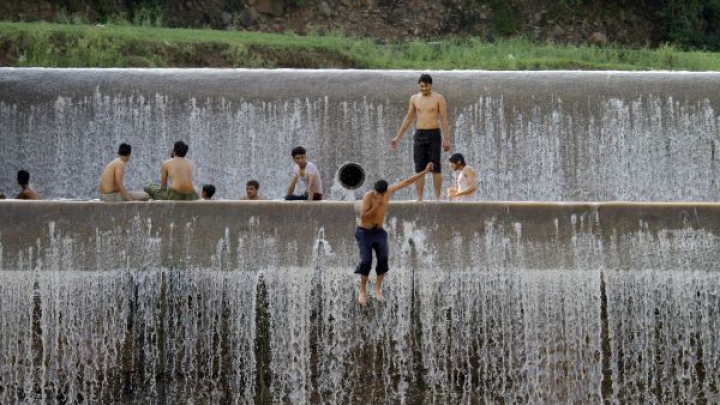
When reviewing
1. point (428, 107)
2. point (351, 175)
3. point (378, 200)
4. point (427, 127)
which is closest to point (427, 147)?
point (427, 127)

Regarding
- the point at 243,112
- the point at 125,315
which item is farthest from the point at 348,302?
the point at 243,112

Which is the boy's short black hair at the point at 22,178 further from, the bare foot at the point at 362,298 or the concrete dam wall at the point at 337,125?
the bare foot at the point at 362,298

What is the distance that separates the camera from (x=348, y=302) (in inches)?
470

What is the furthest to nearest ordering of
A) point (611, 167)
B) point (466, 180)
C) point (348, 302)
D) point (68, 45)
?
1. point (68, 45)
2. point (611, 167)
3. point (466, 180)
4. point (348, 302)

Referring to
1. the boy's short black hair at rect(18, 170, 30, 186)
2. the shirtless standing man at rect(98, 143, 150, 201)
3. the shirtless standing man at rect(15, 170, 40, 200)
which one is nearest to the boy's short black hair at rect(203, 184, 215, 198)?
the shirtless standing man at rect(98, 143, 150, 201)

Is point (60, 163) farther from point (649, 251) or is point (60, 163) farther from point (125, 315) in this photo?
point (649, 251)

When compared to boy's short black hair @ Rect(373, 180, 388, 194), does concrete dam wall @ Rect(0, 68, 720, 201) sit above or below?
above

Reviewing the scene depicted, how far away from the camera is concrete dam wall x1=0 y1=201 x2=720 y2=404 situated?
11961 millimetres

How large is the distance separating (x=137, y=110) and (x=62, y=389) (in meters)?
4.80

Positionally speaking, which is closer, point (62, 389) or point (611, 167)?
point (62, 389)

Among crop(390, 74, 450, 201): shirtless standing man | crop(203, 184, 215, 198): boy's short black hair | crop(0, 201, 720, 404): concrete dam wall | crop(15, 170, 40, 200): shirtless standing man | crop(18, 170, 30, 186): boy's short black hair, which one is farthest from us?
crop(18, 170, 30, 186): boy's short black hair

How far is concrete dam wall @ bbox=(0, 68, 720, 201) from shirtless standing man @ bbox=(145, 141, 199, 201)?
2.57m

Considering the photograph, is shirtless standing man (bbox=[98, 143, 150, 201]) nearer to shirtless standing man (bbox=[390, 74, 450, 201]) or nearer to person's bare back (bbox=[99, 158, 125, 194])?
person's bare back (bbox=[99, 158, 125, 194])

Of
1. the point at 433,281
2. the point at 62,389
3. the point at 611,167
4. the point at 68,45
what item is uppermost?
the point at 68,45
